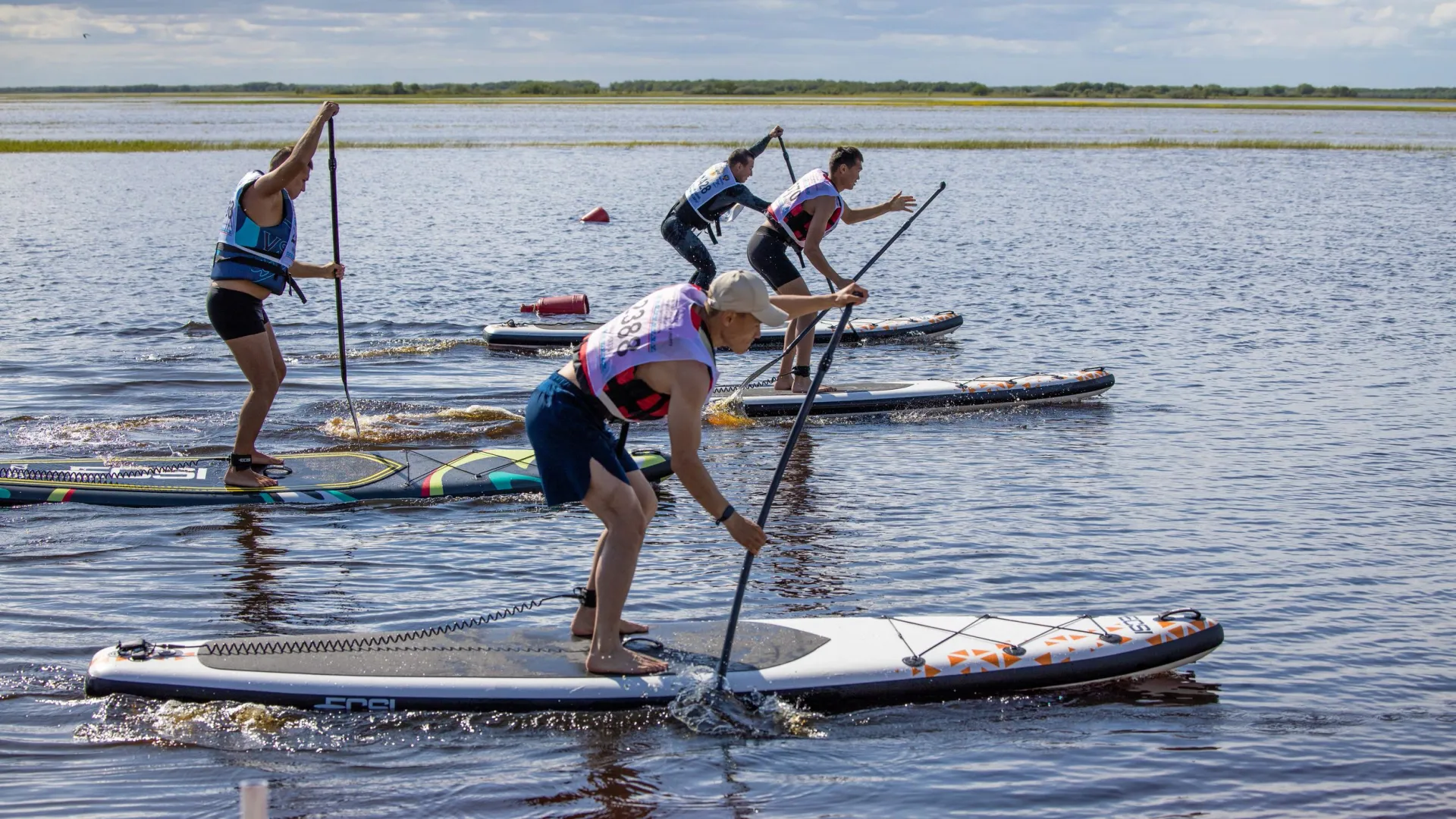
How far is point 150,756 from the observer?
232 inches

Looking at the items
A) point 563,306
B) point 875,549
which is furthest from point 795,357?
point 563,306

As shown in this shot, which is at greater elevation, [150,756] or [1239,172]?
[1239,172]

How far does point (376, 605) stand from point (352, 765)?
82.1 inches

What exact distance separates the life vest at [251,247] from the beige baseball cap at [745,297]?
461cm

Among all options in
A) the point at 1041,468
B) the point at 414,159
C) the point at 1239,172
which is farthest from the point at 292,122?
the point at 1041,468

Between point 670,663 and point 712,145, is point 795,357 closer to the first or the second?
point 670,663

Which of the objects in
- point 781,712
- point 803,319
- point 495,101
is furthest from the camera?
point 495,101

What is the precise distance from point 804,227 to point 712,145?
48161 millimetres

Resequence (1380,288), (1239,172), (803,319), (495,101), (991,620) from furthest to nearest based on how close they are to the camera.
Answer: (495,101), (1239,172), (1380,288), (803,319), (991,620)

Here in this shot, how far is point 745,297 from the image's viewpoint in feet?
18.2

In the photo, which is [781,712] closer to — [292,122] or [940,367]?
[940,367]

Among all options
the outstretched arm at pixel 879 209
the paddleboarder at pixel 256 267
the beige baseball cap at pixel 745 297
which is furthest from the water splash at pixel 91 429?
the beige baseball cap at pixel 745 297

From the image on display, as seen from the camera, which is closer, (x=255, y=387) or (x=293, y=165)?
(x=293, y=165)

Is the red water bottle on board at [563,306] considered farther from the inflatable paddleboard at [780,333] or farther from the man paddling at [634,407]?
the man paddling at [634,407]
